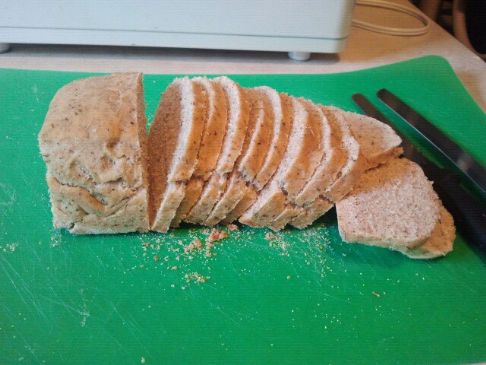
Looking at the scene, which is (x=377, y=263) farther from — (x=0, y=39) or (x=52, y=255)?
(x=0, y=39)

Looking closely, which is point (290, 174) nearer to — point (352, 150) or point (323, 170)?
point (323, 170)

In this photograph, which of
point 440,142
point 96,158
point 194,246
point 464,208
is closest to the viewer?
point 96,158

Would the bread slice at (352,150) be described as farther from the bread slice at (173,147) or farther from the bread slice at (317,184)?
the bread slice at (173,147)

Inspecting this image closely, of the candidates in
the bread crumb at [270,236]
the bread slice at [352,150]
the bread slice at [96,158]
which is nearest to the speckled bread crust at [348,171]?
the bread slice at [352,150]

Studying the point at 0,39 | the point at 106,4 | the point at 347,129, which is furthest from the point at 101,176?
the point at 0,39

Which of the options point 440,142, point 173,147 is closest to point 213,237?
point 173,147

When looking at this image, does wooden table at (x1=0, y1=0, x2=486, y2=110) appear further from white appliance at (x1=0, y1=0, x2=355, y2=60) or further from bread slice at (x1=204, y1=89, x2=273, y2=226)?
bread slice at (x1=204, y1=89, x2=273, y2=226)
